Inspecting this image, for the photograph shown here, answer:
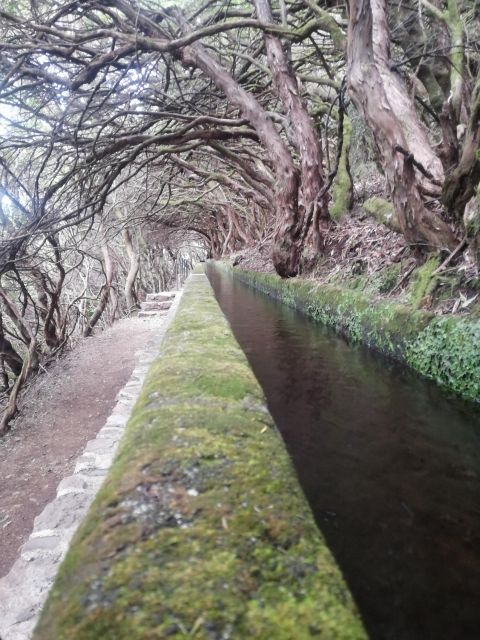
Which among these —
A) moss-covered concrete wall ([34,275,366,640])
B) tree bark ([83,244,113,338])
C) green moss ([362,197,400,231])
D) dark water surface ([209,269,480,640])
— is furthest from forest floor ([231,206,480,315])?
tree bark ([83,244,113,338])

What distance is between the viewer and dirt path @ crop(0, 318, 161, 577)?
4777mm

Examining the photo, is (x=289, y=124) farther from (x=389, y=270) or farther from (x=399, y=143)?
(x=389, y=270)

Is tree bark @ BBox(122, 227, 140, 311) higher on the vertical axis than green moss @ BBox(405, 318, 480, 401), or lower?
higher

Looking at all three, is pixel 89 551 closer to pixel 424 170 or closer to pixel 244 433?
pixel 244 433

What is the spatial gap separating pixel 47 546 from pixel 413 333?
10.9 feet

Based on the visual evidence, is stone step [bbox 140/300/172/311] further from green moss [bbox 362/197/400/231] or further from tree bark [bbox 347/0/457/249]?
tree bark [bbox 347/0/457/249]

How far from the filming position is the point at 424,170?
5152mm

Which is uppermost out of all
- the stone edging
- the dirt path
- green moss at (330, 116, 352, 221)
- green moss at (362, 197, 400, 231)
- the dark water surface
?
green moss at (330, 116, 352, 221)

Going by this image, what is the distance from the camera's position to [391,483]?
2.38 metres

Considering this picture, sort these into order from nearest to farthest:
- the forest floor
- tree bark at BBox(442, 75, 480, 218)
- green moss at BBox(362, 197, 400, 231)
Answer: tree bark at BBox(442, 75, 480, 218)
the forest floor
green moss at BBox(362, 197, 400, 231)

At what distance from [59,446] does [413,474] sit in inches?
205

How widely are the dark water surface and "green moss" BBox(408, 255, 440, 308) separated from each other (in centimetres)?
71

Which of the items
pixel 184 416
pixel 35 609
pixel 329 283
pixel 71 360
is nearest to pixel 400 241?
pixel 329 283

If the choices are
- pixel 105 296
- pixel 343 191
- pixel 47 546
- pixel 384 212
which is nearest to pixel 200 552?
pixel 47 546
